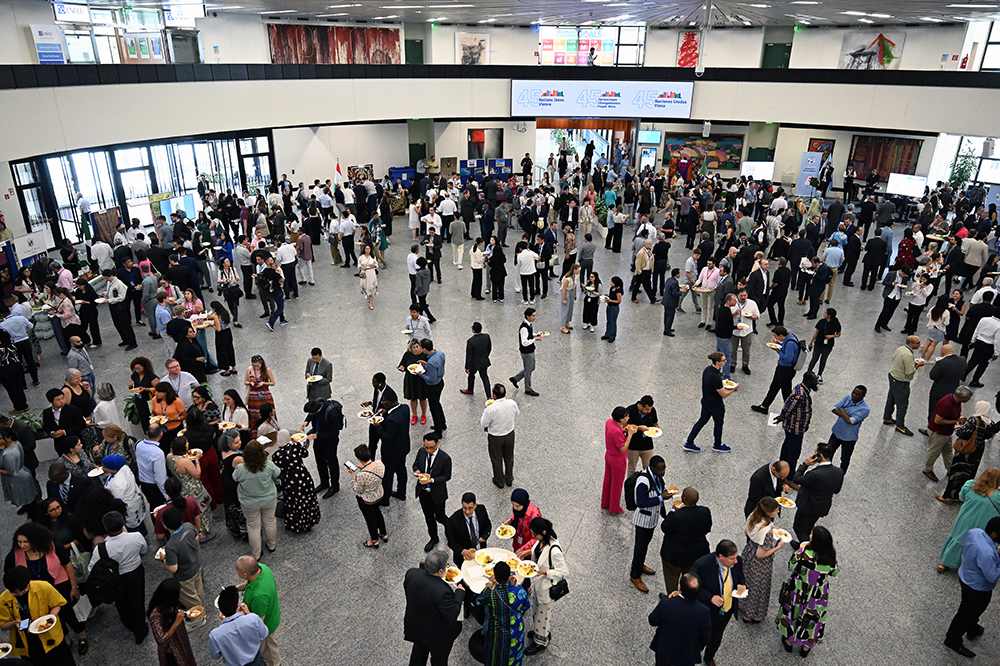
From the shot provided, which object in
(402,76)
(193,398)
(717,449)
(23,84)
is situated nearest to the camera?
(193,398)

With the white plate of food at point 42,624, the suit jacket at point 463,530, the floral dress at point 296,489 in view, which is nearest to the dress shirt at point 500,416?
the suit jacket at point 463,530

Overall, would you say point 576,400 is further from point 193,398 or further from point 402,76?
point 402,76

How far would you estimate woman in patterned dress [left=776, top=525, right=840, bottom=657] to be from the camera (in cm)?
502

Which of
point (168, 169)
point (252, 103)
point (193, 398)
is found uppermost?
point (252, 103)

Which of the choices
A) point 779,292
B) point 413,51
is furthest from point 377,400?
point 413,51

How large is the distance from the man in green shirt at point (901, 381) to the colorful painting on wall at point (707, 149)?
784 inches

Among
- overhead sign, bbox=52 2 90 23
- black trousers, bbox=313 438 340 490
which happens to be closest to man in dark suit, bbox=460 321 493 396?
black trousers, bbox=313 438 340 490

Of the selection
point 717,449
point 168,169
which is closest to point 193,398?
point 717,449

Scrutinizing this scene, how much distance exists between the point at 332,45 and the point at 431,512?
2259cm

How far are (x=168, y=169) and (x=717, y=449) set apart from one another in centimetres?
1818

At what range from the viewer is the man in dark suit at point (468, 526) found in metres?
5.42

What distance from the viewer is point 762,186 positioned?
2050cm

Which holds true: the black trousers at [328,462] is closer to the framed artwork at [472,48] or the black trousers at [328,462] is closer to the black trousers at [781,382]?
the black trousers at [781,382]

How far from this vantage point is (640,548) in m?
5.96
